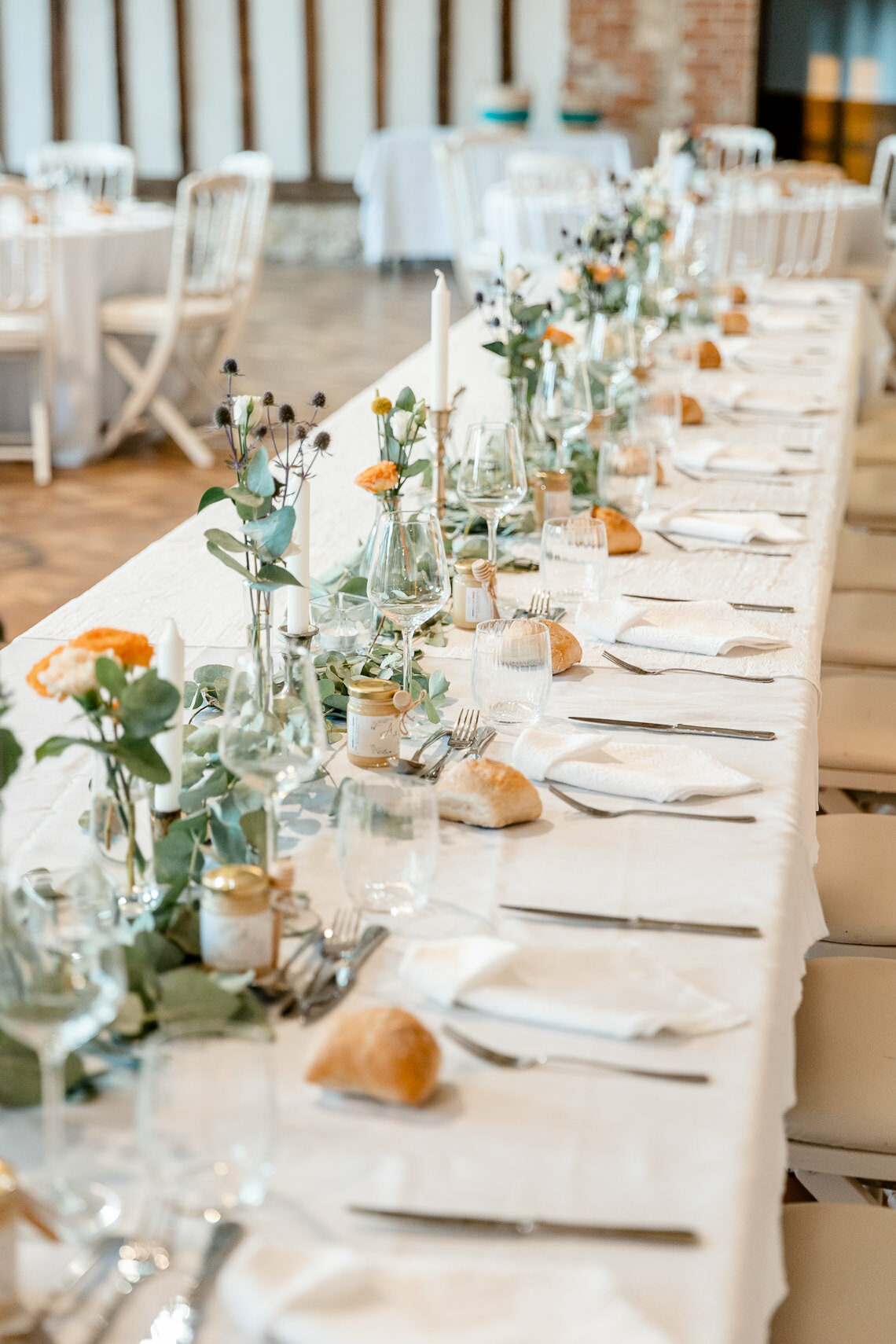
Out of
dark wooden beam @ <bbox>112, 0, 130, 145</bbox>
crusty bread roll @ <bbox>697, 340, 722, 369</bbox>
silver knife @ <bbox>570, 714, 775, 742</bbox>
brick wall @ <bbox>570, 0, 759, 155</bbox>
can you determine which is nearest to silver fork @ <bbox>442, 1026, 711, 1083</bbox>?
silver knife @ <bbox>570, 714, 775, 742</bbox>

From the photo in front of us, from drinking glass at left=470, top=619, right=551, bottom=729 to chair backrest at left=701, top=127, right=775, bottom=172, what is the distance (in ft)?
25.6

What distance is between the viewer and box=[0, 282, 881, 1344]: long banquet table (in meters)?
0.92

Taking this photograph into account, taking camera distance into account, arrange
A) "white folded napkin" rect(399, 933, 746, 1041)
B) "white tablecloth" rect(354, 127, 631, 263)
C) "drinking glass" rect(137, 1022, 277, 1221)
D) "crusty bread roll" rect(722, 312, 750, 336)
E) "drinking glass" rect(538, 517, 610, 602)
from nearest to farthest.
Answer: "drinking glass" rect(137, 1022, 277, 1221)
"white folded napkin" rect(399, 933, 746, 1041)
"drinking glass" rect(538, 517, 610, 602)
"crusty bread roll" rect(722, 312, 750, 336)
"white tablecloth" rect(354, 127, 631, 263)

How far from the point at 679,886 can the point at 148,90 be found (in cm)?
1148

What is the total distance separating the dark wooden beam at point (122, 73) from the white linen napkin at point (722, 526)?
10233 mm

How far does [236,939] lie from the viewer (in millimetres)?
1136

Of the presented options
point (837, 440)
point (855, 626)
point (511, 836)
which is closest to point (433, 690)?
point (511, 836)

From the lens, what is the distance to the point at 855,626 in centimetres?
292

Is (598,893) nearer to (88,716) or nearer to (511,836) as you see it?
(511,836)

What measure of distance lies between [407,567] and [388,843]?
1.75 ft

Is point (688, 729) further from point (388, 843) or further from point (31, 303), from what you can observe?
point (31, 303)

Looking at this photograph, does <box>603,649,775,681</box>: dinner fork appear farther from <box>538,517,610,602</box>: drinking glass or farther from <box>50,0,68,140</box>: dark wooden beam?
<box>50,0,68,140</box>: dark wooden beam

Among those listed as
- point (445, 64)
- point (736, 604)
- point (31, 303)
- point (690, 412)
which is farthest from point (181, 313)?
point (445, 64)

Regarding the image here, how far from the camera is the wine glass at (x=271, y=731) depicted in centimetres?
124
